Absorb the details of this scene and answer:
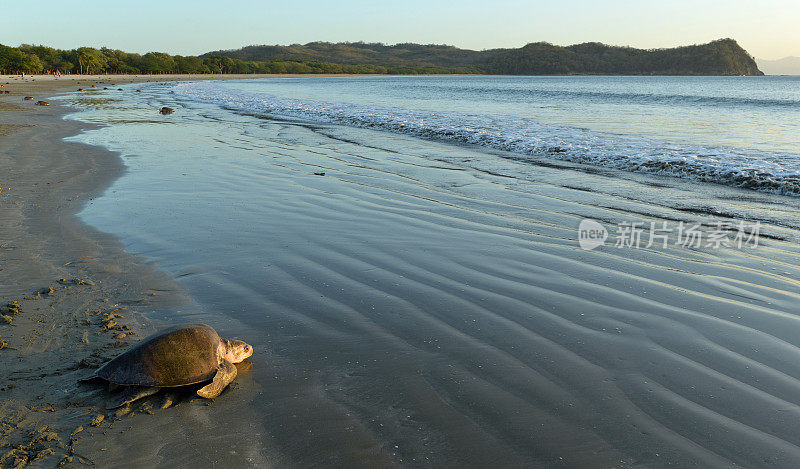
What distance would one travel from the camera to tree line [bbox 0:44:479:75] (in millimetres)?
83631

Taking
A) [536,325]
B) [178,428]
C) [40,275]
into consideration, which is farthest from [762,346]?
[40,275]

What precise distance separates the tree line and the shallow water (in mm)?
97955

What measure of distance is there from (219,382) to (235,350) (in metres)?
0.25

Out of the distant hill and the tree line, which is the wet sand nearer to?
the tree line

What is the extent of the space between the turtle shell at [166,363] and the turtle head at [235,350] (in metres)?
0.06

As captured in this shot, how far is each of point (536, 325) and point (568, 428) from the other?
A: 107 centimetres

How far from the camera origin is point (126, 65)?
116062mm

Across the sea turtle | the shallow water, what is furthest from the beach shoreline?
the shallow water

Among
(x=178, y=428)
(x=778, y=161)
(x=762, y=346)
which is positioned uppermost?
(x=778, y=161)

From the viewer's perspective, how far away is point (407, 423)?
2449mm

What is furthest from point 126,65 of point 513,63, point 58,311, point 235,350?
point 235,350

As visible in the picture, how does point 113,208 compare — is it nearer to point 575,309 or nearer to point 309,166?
point 309,166

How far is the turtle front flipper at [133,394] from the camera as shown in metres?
2.61

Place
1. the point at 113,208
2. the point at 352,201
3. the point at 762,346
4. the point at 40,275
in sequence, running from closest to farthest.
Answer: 1. the point at 762,346
2. the point at 40,275
3. the point at 113,208
4. the point at 352,201
